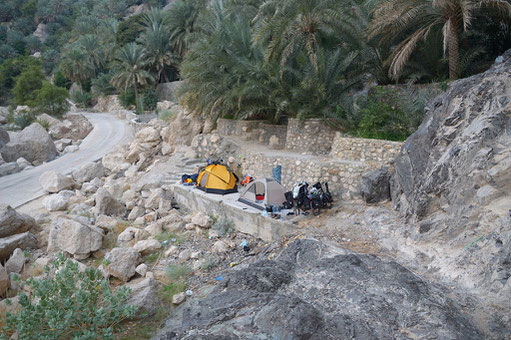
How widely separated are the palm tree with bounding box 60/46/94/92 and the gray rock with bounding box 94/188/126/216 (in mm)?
31558

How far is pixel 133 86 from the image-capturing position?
33.2 meters

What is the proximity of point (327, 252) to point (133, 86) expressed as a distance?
30922 mm

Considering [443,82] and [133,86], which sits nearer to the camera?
[443,82]

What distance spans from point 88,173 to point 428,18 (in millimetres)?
16487

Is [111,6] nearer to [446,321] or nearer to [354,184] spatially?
[354,184]

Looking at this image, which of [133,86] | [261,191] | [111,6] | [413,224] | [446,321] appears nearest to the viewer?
[446,321]

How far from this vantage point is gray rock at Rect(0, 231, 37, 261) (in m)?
10.1

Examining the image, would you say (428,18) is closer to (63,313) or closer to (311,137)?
(311,137)

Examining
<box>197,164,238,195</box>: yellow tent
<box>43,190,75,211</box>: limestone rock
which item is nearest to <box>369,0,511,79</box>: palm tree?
<box>197,164,238,195</box>: yellow tent

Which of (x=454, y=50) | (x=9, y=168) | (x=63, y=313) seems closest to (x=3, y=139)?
(x=9, y=168)

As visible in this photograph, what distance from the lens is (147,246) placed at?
10.2 meters

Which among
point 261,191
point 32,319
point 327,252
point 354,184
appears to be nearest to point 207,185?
point 261,191

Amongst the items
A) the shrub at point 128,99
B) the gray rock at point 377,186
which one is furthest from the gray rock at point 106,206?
the shrub at point 128,99

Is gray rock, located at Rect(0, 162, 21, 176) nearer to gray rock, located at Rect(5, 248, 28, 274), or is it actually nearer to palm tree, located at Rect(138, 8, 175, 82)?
gray rock, located at Rect(5, 248, 28, 274)
